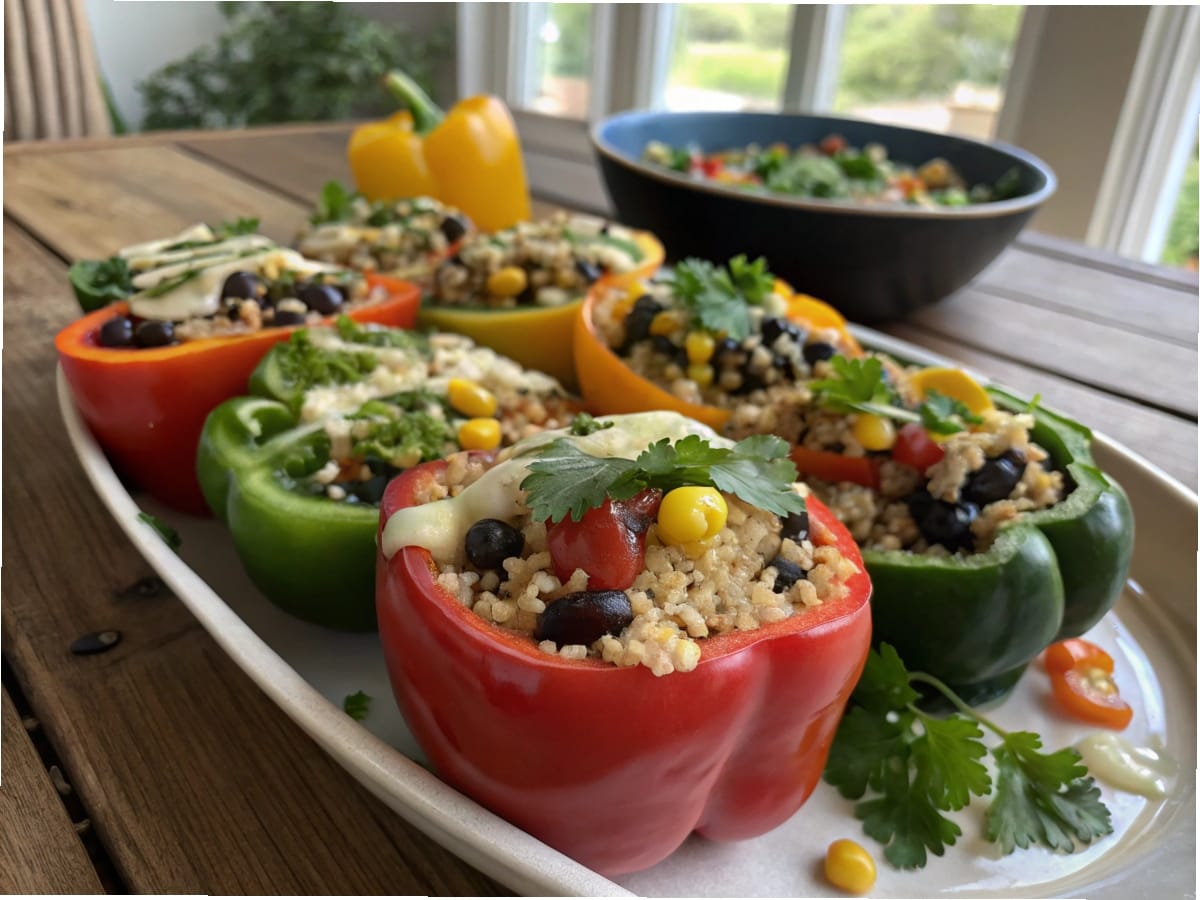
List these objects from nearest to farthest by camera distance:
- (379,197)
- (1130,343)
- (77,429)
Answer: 1. (77,429)
2. (1130,343)
3. (379,197)

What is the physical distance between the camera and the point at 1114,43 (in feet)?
13.1

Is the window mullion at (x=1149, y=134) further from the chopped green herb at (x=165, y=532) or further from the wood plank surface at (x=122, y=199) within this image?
the chopped green herb at (x=165, y=532)

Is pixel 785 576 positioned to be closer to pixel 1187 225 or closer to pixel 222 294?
pixel 222 294

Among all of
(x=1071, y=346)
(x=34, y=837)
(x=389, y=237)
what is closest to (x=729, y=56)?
(x=1071, y=346)

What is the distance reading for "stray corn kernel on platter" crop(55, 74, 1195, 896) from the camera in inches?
40.2

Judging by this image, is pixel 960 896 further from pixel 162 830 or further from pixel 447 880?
pixel 162 830

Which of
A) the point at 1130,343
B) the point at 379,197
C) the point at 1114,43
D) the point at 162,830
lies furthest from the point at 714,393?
the point at 1114,43

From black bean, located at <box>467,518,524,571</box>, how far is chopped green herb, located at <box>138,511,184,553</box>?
54 centimetres

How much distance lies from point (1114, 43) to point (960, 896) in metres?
4.00

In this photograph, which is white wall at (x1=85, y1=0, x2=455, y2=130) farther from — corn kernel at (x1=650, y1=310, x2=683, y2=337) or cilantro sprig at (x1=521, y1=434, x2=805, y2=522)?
cilantro sprig at (x1=521, y1=434, x2=805, y2=522)

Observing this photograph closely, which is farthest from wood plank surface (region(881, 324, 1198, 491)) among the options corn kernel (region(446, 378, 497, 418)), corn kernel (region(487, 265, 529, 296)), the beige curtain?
the beige curtain

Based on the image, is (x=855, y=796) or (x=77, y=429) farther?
(x=77, y=429)

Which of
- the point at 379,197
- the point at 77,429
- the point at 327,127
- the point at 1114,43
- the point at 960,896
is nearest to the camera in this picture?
the point at 960,896

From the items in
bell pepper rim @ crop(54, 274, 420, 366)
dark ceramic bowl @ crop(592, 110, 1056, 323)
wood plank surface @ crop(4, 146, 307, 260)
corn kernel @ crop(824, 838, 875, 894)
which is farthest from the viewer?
wood plank surface @ crop(4, 146, 307, 260)
